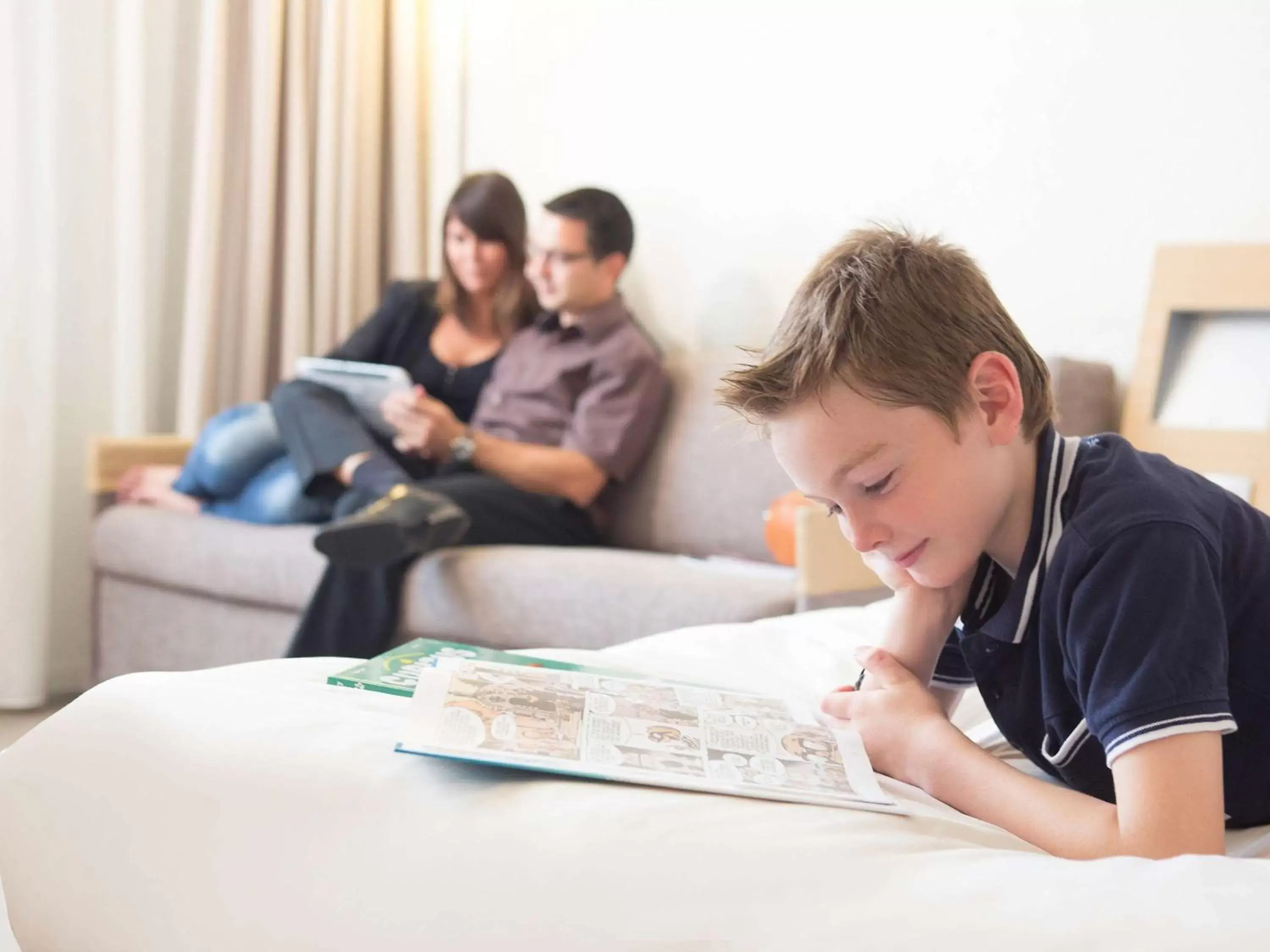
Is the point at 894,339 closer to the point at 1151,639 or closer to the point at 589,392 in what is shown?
the point at 1151,639

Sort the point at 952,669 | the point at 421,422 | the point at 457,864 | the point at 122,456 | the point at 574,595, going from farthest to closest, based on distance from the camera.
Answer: the point at 122,456
the point at 421,422
the point at 574,595
the point at 952,669
the point at 457,864

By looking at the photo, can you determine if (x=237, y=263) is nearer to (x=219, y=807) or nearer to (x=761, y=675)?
(x=761, y=675)

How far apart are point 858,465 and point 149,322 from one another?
2.81m

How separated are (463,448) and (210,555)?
55 cm

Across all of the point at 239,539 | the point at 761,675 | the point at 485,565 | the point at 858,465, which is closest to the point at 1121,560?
the point at 858,465

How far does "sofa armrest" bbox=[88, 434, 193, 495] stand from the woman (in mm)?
25

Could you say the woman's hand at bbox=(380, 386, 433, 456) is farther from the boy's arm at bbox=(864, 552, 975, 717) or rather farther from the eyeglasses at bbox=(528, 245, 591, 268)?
the boy's arm at bbox=(864, 552, 975, 717)

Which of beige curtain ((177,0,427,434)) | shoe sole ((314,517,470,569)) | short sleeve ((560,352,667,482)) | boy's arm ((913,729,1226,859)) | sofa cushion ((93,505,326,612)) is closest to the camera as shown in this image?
boy's arm ((913,729,1226,859))

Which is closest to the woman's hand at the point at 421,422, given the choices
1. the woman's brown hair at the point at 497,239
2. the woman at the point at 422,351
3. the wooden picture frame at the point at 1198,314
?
the woman at the point at 422,351

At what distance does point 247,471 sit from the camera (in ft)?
8.81

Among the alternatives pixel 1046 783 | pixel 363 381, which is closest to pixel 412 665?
pixel 1046 783

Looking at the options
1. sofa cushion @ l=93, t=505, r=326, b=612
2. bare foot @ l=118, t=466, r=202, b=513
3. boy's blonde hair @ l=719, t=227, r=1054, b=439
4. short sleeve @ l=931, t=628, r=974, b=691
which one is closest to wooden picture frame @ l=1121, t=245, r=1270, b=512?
short sleeve @ l=931, t=628, r=974, b=691

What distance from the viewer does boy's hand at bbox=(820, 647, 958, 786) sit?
3.03 ft

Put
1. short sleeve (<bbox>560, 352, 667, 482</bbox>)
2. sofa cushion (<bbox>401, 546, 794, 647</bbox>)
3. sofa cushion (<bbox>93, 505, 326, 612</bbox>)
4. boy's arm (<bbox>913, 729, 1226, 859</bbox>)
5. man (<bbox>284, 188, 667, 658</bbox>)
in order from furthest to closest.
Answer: short sleeve (<bbox>560, 352, 667, 482</bbox>) → sofa cushion (<bbox>93, 505, 326, 612</bbox>) → man (<bbox>284, 188, 667, 658</bbox>) → sofa cushion (<bbox>401, 546, 794, 647</bbox>) → boy's arm (<bbox>913, 729, 1226, 859</bbox>)
